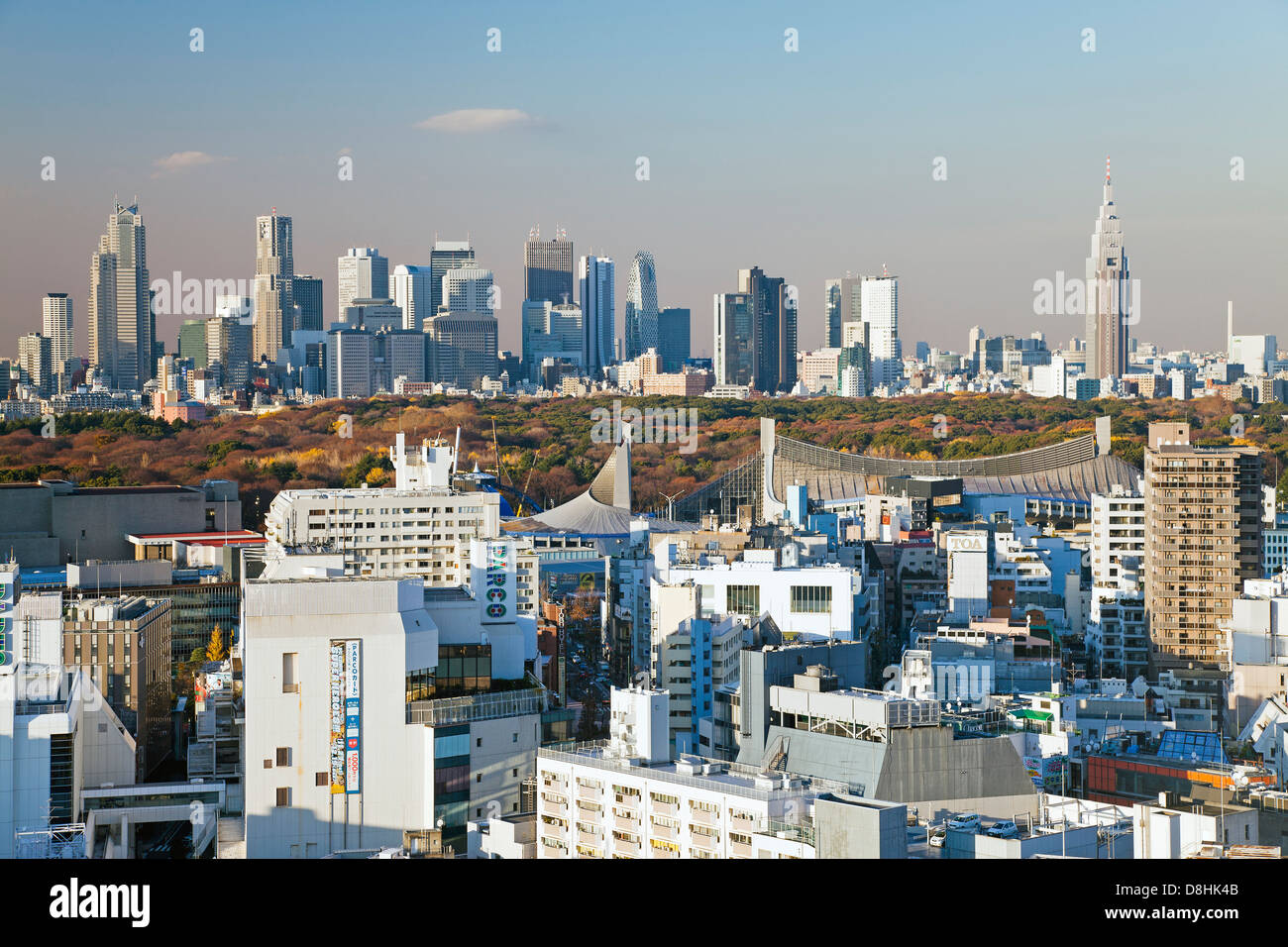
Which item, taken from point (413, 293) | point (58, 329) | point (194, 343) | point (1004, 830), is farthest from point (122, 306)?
point (1004, 830)

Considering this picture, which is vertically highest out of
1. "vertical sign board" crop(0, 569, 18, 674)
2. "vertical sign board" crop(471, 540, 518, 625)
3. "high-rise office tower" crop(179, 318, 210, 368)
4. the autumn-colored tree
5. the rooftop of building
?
"high-rise office tower" crop(179, 318, 210, 368)

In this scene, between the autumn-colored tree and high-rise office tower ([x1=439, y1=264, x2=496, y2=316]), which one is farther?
high-rise office tower ([x1=439, y1=264, x2=496, y2=316])

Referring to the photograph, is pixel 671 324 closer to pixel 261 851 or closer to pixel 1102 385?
pixel 1102 385

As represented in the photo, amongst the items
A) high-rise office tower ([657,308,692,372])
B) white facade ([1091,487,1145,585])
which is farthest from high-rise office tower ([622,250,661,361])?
white facade ([1091,487,1145,585])

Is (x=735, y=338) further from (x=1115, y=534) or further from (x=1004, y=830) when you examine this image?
(x=1004, y=830)

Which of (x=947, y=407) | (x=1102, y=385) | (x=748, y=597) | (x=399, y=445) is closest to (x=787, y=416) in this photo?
(x=947, y=407)

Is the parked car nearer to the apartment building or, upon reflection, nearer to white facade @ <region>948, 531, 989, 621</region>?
the apartment building
